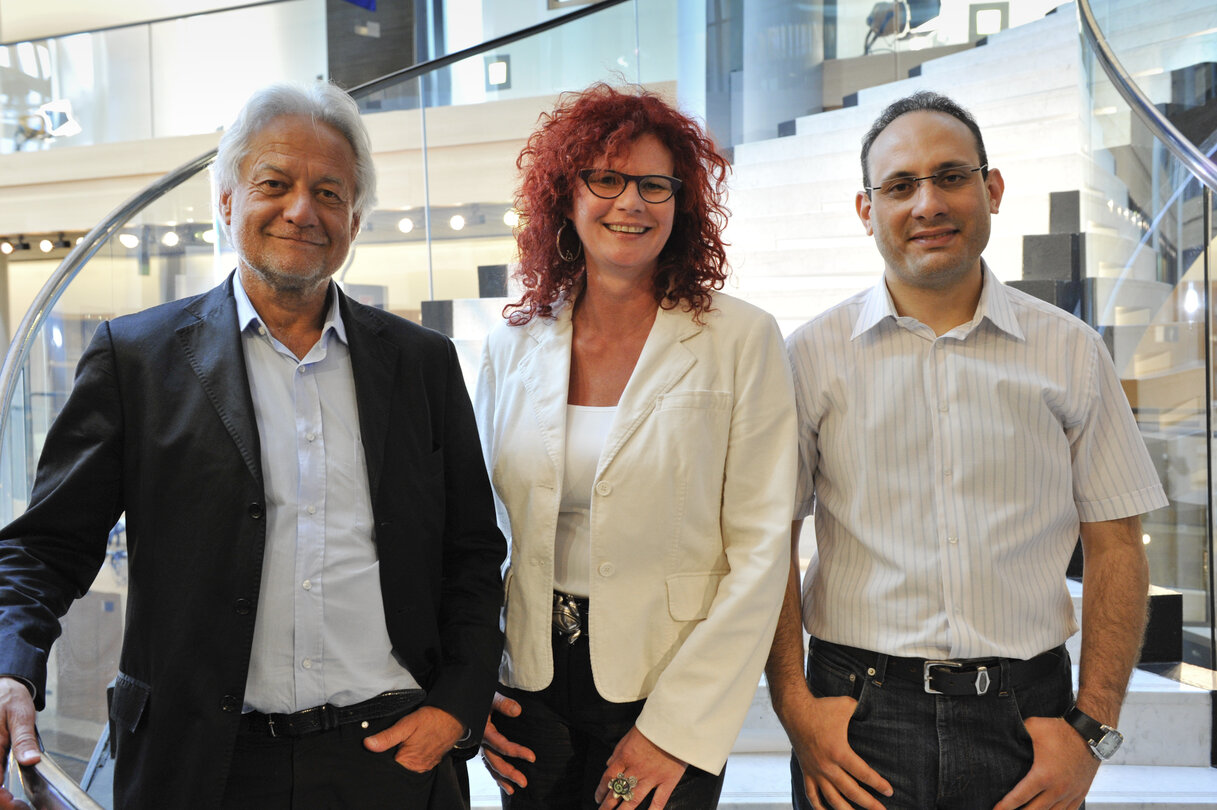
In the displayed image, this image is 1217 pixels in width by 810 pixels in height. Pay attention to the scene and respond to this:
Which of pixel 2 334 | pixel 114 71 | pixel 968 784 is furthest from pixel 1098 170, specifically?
pixel 2 334

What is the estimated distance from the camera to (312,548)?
4.84 ft

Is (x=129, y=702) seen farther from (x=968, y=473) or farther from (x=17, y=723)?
(x=968, y=473)

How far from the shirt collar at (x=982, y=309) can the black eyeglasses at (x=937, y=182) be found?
0.16m

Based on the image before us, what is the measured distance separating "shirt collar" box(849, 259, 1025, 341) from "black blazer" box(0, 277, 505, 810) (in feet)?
2.81

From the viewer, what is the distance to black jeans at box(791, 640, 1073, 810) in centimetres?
159

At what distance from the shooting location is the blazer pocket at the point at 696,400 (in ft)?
Result: 5.48

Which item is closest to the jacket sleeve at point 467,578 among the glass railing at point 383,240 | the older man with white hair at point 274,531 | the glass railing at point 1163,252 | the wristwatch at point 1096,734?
the older man with white hair at point 274,531

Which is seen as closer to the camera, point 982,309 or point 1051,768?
point 1051,768

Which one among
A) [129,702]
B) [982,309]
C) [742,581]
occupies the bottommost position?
[129,702]

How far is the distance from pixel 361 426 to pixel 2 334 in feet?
28.7

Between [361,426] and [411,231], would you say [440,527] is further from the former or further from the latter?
[411,231]

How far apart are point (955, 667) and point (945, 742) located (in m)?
0.12

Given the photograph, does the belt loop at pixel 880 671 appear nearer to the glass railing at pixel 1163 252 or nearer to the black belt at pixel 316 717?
the black belt at pixel 316 717

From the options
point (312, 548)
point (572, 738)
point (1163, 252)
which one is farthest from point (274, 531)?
point (1163, 252)
